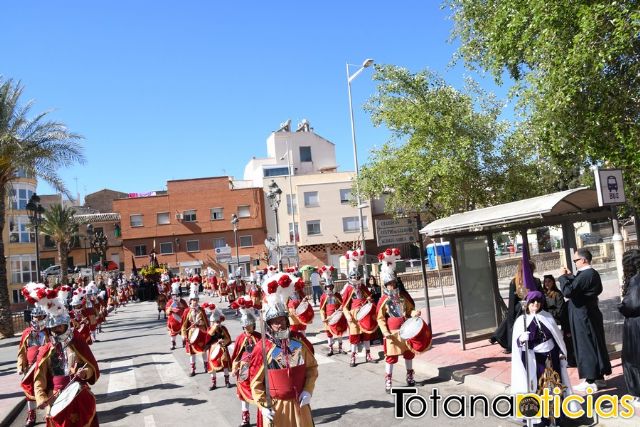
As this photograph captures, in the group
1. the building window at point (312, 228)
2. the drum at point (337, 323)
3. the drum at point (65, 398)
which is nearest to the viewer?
the drum at point (65, 398)

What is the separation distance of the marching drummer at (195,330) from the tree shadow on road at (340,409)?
3948mm

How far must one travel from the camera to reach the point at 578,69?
393 inches

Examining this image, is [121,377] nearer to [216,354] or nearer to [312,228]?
[216,354]

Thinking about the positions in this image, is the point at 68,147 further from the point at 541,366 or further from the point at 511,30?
the point at 541,366

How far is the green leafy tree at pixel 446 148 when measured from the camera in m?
21.6

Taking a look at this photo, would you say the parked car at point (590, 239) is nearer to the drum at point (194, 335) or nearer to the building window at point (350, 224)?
the drum at point (194, 335)

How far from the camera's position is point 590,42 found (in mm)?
9625

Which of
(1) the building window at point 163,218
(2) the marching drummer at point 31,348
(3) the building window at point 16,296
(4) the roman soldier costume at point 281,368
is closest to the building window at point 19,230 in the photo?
(3) the building window at point 16,296

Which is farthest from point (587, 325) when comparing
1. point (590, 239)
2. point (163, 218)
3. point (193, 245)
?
point (163, 218)

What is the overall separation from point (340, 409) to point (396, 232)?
515 centimetres

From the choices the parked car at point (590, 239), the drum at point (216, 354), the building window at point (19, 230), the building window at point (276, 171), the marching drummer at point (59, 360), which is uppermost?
the building window at point (276, 171)

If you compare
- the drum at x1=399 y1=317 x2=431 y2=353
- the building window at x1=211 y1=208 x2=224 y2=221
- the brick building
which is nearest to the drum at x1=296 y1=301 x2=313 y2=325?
the drum at x1=399 y1=317 x2=431 y2=353

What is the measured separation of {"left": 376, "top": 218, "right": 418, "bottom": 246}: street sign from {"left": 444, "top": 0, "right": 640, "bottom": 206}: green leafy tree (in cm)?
374

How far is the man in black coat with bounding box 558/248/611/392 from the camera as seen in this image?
7289 mm
